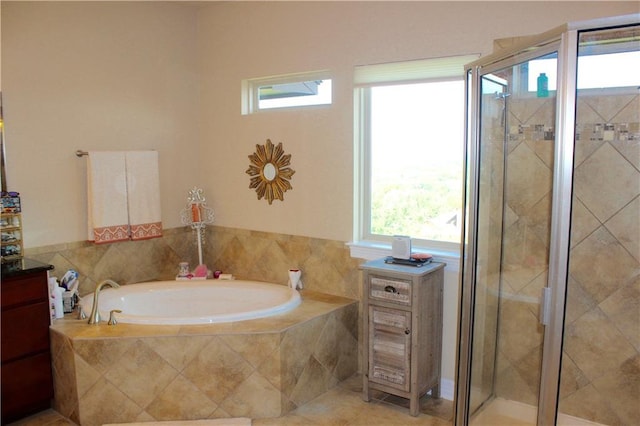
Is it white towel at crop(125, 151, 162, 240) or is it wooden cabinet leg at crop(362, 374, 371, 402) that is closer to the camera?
wooden cabinet leg at crop(362, 374, 371, 402)

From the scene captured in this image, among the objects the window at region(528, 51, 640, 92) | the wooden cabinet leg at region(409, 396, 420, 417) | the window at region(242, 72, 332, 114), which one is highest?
the window at region(242, 72, 332, 114)

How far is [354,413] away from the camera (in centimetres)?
323

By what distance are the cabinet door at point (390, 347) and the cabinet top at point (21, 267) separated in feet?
6.74

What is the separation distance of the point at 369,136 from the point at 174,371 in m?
2.04

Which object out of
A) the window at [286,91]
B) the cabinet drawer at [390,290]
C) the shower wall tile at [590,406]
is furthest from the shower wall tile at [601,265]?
the window at [286,91]

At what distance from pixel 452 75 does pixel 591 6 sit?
2.75 ft

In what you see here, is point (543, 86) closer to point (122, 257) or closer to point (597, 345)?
point (597, 345)

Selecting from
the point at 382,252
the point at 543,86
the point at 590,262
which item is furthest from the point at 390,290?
the point at 543,86

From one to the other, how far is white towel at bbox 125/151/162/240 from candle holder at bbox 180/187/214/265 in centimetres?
31

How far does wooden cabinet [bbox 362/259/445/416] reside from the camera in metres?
3.13

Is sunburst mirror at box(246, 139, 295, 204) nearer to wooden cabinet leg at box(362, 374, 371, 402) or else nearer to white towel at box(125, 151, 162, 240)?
white towel at box(125, 151, 162, 240)

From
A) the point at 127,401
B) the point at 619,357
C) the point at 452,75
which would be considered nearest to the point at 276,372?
the point at 127,401

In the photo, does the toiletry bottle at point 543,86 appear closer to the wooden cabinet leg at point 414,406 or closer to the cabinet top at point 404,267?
the cabinet top at point 404,267

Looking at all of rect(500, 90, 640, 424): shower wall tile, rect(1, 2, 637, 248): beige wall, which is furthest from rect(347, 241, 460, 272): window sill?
rect(500, 90, 640, 424): shower wall tile
